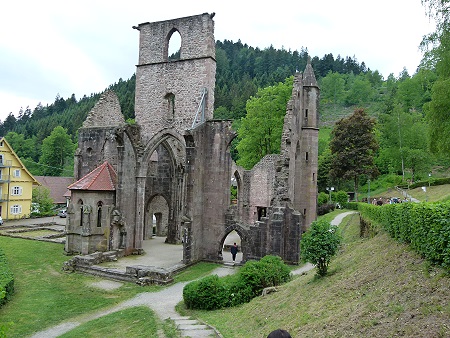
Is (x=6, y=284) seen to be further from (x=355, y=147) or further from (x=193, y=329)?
(x=355, y=147)

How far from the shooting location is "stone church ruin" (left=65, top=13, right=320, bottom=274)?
770 inches

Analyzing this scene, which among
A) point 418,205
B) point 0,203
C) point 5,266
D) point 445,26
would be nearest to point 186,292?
point 418,205

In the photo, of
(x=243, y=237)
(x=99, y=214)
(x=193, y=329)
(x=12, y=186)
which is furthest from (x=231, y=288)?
(x=12, y=186)

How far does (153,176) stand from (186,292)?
590 inches

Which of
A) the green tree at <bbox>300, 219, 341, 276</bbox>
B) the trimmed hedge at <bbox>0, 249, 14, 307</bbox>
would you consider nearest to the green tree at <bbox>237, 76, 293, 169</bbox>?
the green tree at <bbox>300, 219, 341, 276</bbox>

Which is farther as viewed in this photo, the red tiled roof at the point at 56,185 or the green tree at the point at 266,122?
the red tiled roof at the point at 56,185

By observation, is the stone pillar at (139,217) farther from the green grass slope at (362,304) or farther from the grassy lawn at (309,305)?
the green grass slope at (362,304)

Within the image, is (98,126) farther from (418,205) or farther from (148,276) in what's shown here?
(418,205)

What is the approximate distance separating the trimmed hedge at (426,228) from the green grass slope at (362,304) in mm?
273

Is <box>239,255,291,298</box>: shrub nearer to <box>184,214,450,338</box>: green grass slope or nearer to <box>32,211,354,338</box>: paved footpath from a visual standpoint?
<box>184,214,450,338</box>: green grass slope

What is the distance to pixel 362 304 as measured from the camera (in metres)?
7.55

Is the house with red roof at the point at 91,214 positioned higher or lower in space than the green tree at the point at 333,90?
lower

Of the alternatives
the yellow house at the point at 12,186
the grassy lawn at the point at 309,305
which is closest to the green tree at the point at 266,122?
the grassy lawn at the point at 309,305

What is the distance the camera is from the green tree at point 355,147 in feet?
130
